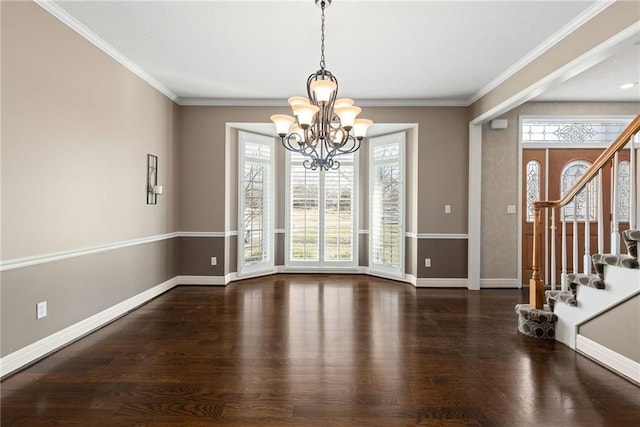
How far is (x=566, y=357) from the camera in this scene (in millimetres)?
2844

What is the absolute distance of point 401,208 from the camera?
5.67 metres

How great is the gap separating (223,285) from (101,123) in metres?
2.82

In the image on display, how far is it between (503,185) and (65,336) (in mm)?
5690

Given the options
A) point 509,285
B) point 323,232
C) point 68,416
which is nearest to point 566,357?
point 509,285

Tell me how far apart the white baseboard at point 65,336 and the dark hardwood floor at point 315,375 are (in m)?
0.09

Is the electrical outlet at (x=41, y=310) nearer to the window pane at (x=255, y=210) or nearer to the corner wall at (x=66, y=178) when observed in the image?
the corner wall at (x=66, y=178)

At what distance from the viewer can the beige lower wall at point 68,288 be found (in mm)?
2539

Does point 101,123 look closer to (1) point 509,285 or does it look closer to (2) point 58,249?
(2) point 58,249

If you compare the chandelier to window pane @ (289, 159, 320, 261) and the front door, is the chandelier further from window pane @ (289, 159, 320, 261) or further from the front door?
the front door

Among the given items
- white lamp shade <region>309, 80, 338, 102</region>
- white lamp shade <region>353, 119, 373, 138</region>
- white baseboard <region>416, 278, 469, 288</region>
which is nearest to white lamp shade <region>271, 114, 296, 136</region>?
white lamp shade <region>309, 80, 338, 102</region>

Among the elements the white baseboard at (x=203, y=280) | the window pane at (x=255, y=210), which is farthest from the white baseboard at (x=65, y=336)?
the window pane at (x=255, y=210)

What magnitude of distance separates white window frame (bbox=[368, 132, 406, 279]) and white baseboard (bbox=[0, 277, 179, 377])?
3.55m

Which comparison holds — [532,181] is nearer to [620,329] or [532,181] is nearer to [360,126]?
[620,329]

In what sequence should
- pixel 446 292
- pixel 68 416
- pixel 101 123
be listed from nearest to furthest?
pixel 68 416 < pixel 101 123 < pixel 446 292
